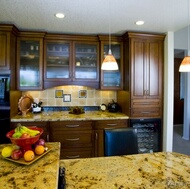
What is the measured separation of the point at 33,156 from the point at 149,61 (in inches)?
102

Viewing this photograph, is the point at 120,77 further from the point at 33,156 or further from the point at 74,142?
the point at 33,156

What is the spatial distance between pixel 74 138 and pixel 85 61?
1459mm

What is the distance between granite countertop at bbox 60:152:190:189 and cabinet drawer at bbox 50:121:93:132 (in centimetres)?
153

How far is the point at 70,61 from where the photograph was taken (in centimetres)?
318

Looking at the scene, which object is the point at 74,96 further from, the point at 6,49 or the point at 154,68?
the point at 154,68

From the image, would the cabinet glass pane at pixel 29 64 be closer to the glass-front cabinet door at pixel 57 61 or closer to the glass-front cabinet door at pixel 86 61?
the glass-front cabinet door at pixel 57 61

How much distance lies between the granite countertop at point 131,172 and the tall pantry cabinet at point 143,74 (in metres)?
1.64

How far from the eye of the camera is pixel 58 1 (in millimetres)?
1962

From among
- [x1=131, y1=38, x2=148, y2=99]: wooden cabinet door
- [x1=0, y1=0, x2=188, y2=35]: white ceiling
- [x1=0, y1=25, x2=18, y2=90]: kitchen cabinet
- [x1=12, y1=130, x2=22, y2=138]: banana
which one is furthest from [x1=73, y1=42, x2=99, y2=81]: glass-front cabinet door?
[x1=12, y1=130, x2=22, y2=138]: banana

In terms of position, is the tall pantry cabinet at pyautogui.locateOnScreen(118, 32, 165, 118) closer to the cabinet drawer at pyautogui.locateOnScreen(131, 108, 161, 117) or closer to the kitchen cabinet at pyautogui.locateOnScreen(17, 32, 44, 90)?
the cabinet drawer at pyautogui.locateOnScreen(131, 108, 161, 117)

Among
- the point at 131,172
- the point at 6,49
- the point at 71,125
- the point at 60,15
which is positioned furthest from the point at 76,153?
the point at 60,15

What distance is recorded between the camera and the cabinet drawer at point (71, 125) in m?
2.82

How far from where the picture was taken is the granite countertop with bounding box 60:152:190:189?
101 cm

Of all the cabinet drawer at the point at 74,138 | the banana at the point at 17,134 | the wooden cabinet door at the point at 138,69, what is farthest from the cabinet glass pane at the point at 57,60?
the banana at the point at 17,134
